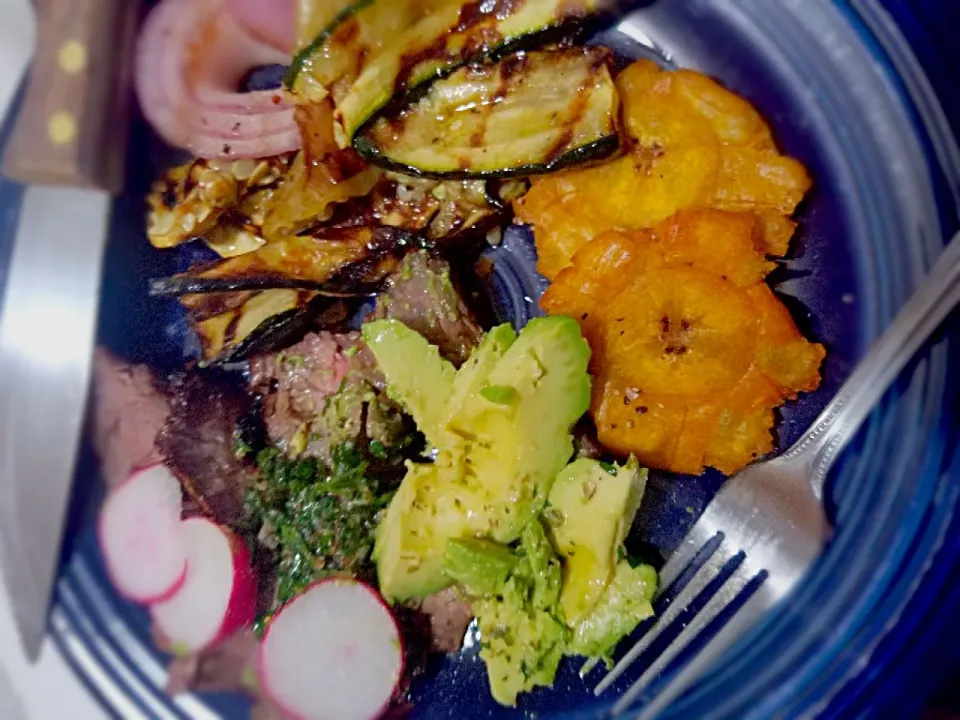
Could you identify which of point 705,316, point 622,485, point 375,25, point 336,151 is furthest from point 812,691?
point 375,25

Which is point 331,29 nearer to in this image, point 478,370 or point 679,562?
point 478,370

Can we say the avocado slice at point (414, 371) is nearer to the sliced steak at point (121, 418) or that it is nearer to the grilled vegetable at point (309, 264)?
the grilled vegetable at point (309, 264)

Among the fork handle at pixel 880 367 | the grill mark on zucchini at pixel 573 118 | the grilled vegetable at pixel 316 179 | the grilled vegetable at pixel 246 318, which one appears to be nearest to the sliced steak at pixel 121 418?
the grilled vegetable at pixel 246 318

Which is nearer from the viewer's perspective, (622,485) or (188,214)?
(622,485)

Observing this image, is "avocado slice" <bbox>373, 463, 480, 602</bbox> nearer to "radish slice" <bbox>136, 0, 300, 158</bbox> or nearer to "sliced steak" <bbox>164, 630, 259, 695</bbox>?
"sliced steak" <bbox>164, 630, 259, 695</bbox>

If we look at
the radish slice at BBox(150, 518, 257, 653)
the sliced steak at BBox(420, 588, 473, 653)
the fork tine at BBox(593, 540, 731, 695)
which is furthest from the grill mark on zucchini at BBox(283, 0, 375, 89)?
the fork tine at BBox(593, 540, 731, 695)

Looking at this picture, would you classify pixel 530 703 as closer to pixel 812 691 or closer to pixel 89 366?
pixel 812 691

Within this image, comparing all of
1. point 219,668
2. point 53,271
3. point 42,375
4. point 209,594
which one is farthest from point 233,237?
point 219,668
